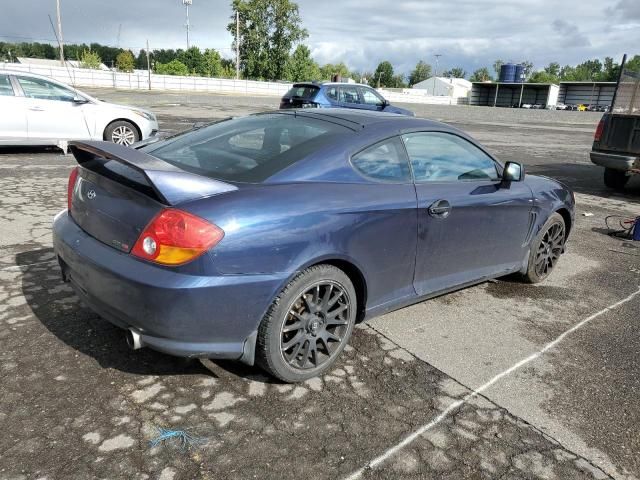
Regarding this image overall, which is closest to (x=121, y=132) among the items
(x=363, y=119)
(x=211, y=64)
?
(x=363, y=119)

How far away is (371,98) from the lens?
57.0ft

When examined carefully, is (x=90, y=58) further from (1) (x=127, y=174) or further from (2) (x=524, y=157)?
(1) (x=127, y=174)

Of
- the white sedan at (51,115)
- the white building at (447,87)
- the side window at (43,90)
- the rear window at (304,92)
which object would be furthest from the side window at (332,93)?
the white building at (447,87)

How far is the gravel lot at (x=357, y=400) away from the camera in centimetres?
238

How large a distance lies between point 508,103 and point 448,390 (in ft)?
332

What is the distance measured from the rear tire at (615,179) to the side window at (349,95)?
864cm

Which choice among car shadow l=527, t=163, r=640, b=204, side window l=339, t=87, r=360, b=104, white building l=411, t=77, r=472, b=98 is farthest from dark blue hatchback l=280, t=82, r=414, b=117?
white building l=411, t=77, r=472, b=98

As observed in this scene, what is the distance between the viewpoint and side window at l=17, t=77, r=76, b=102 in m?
9.14

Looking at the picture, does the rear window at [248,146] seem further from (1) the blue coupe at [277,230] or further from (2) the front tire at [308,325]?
(2) the front tire at [308,325]

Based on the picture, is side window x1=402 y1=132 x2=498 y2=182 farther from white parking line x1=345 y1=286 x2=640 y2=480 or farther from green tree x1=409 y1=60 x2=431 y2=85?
green tree x1=409 y1=60 x2=431 y2=85

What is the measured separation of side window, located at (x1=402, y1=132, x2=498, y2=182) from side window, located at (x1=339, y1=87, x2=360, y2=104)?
43.0ft

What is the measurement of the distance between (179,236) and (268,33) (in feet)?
303

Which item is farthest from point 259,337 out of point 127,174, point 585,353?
point 585,353

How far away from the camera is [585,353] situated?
3.53 m
